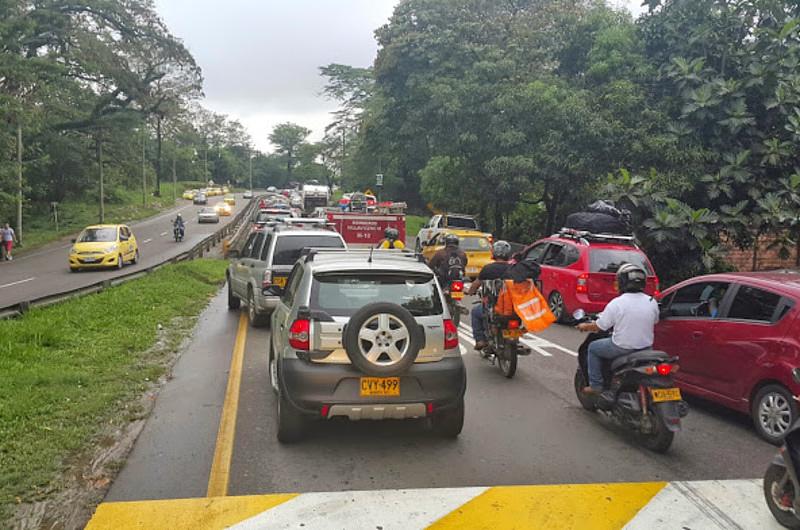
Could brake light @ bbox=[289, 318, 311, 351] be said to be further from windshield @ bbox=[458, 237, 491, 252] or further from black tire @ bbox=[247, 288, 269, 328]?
windshield @ bbox=[458, 237, 491, 252]

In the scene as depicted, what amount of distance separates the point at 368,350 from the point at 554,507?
1802 millimetres

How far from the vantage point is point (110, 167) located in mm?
49281

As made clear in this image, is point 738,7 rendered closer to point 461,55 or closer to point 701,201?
point 701,201

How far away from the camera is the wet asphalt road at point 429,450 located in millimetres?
4992

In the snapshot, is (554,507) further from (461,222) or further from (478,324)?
(461,222)

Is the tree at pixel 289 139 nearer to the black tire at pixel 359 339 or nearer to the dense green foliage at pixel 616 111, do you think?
the dense green foliage at pixel 616 111

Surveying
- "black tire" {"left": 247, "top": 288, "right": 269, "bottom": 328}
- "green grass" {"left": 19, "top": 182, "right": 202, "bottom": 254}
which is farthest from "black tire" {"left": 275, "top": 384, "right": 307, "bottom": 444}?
"green grass" {"left": 19, "top": 182, "right": 202, "bottom": 254}

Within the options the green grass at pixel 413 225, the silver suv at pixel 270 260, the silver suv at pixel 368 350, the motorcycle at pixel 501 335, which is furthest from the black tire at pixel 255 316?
the green grass at pixel 413 225

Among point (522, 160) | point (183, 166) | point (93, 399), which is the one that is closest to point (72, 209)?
point (522, 160)

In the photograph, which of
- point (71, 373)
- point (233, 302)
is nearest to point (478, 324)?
point (71, 373)

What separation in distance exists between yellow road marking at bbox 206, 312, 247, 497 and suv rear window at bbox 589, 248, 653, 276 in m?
6.45

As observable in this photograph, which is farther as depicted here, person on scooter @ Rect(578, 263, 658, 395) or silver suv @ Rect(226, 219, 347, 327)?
silver suv @ Rect(226, 219, 347, 327)

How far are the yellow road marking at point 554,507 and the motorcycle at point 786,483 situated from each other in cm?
79

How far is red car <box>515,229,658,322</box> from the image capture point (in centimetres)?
1171
